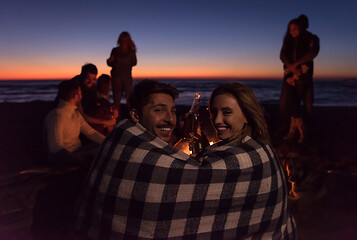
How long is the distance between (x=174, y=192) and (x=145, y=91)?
843 millimetres

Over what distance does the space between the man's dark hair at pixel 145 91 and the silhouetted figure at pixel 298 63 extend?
3775mm

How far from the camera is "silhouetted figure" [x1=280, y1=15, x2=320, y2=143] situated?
5.10 meters

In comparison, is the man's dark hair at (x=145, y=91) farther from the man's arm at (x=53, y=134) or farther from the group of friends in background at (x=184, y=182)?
the man's arm at (x=53, y=134)

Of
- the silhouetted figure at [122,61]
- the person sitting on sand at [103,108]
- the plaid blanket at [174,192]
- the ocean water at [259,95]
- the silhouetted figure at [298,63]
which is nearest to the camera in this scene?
the plaid blanket at [174,192]

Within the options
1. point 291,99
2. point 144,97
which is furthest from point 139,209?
point 291,99

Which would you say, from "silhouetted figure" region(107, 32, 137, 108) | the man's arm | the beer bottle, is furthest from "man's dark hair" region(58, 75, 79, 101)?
"silhouetted figure" region(107, 32, 137, 108)

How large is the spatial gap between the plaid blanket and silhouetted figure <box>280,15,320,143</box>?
4.00m

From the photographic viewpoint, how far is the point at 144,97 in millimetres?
2127

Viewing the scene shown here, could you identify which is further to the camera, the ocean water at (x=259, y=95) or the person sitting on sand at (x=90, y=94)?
the ocean water at (x=259, y=95)

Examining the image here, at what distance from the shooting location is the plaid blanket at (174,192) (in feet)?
5.21

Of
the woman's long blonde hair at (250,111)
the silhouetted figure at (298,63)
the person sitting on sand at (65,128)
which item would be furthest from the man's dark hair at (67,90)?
the silhouetted figure at (298,63)

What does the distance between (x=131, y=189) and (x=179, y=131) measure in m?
1.34

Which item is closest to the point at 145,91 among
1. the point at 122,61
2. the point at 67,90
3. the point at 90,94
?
the point at 67,90

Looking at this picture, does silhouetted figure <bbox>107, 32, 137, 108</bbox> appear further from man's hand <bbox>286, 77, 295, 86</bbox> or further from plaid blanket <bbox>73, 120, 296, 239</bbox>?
plaid blanket <bbox>73, 120, 296, 239</bbox>
